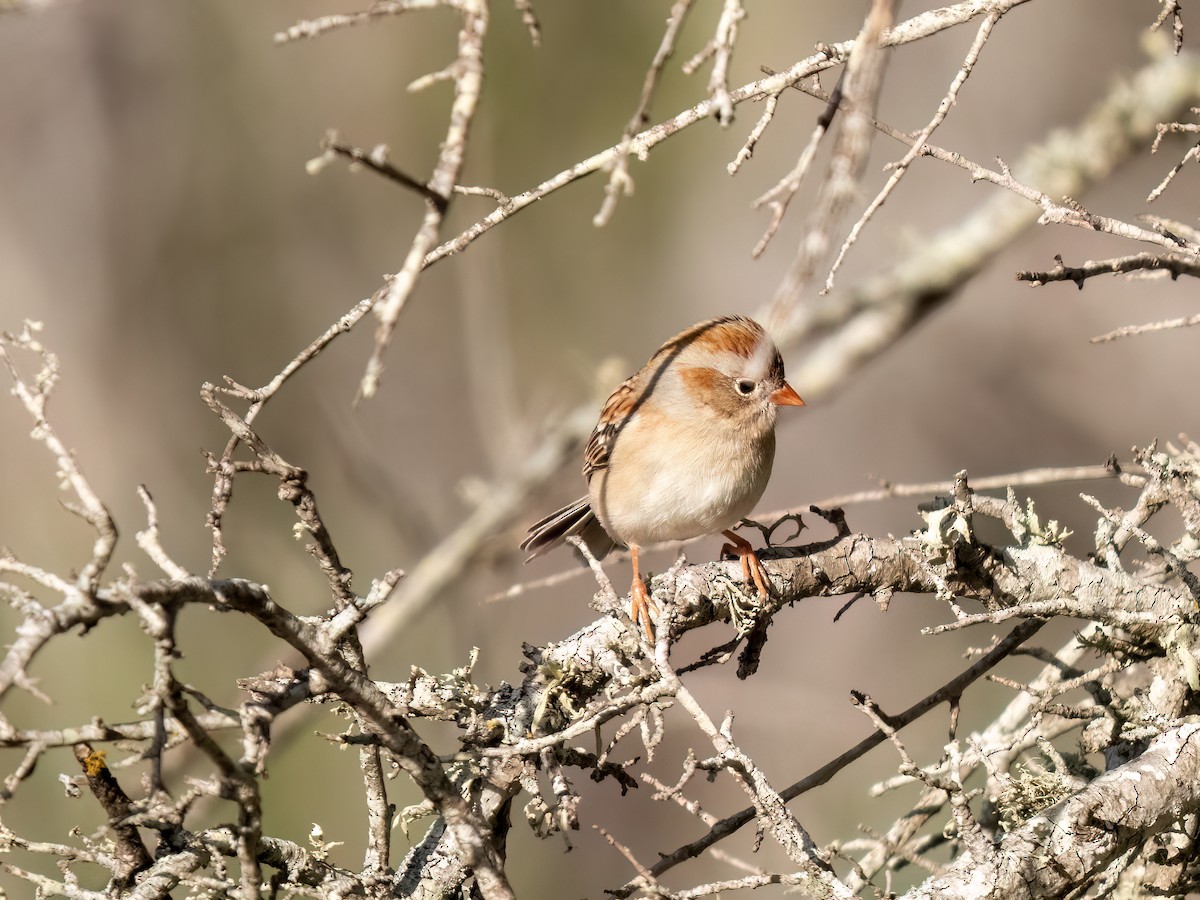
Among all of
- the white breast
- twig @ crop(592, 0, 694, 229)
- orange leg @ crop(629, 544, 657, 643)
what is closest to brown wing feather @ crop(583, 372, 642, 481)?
the white breast

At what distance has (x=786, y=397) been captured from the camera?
414 cm

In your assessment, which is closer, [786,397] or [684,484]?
[684,484]

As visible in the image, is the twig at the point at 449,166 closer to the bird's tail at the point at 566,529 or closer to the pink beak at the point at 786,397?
the pink beak at the point at 786,397

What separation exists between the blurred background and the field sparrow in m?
2.44

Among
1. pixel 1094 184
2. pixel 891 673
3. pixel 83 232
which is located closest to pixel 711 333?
pixel 1094 184

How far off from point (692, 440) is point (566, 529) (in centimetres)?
84

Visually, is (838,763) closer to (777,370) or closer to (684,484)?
(684,484)

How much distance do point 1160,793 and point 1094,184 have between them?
2678 millimetres

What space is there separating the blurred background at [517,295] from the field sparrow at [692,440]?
8.01ft

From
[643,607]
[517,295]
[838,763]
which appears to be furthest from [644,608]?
[517,295]

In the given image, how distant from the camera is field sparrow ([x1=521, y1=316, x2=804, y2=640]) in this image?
402 cm

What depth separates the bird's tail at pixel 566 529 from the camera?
4.65 metres

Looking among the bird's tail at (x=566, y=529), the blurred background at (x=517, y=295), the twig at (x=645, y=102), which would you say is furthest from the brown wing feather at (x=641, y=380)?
the twig at (x=645, y=102)

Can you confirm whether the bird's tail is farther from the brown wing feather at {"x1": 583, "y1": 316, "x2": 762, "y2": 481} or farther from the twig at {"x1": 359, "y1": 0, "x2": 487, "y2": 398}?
the twig at {"x1": 359, "y1": 0, "x2": 487, "y2": 398}
